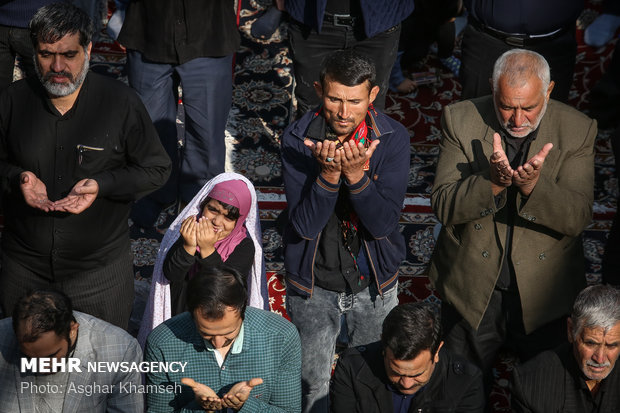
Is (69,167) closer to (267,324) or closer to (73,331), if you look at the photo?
(73,331)

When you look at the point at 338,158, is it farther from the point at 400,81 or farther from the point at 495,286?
the point at 400,81

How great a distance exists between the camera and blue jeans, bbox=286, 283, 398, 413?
4430 mm

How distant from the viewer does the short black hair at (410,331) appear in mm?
3742

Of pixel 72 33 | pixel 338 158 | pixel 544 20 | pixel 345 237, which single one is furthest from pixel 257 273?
pixel 544 20

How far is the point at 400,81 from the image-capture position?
7.33 meters

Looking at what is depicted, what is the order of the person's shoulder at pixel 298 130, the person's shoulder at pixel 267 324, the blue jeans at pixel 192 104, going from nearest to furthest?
the person's shoulder at pixel 267 324 → the person's shoulder at pixel 298 130 → the blue jeans at pixel 192 104

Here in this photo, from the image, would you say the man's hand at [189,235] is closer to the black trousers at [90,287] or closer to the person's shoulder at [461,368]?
the black trousers at [90,287]

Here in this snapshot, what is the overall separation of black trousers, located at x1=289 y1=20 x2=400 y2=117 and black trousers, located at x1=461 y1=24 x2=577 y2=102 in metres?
0.45

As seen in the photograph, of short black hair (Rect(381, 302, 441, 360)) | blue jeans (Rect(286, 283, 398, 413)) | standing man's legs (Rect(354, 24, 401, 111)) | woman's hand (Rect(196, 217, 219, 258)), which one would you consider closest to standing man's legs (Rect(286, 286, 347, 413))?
blue jeans (Rect(286, 283, 398, 413))

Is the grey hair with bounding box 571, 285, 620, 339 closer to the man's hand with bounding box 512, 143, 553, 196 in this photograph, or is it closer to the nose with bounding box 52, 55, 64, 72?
the man's hand with bounding box 512, 143, 553, 196

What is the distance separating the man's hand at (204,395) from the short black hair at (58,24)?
1.59m

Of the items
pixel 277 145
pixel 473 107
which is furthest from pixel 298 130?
pixel 277 145

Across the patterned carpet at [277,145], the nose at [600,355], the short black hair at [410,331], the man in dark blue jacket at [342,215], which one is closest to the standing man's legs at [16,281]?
the patterned carpet at [277,145]

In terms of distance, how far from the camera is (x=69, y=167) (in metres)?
4.35
